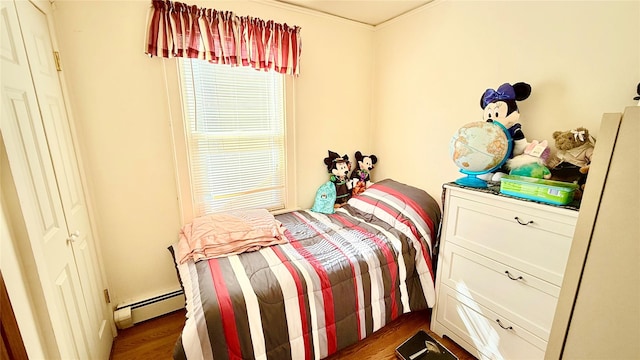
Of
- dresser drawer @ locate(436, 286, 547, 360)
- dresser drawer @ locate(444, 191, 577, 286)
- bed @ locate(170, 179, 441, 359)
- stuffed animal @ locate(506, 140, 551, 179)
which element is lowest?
dresser drawer @ locate(436, 286, 547, 360)

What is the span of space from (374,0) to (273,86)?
1041 mm

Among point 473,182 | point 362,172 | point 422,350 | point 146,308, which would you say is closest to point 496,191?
point 473,182

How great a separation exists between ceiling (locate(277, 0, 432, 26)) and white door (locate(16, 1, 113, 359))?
151 cm

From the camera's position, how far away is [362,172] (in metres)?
2.61

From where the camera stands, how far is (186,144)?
1.87 meters

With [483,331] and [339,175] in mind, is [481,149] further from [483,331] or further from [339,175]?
[339,175]

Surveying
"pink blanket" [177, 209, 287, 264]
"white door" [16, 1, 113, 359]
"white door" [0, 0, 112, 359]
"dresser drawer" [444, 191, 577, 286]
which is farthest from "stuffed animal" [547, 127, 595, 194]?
"white door" [16, 1, 113, 359]

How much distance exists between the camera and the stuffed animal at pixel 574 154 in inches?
50.3

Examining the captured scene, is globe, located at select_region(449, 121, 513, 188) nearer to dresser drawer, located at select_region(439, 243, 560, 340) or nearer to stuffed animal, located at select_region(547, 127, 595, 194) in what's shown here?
stuffed animal, located at select_region(547, 127, 595, 194)

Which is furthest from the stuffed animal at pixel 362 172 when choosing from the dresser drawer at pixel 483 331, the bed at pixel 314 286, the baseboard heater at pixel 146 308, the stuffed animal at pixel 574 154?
the baseboard heater at pixel 146 308

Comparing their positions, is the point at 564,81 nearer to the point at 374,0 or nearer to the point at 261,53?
the point at 374,0

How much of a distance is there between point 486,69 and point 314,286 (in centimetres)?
181

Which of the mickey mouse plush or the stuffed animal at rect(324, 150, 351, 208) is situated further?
the stuffed animal at rect(324, 150, 351, 208)

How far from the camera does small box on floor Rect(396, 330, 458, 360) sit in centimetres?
157
